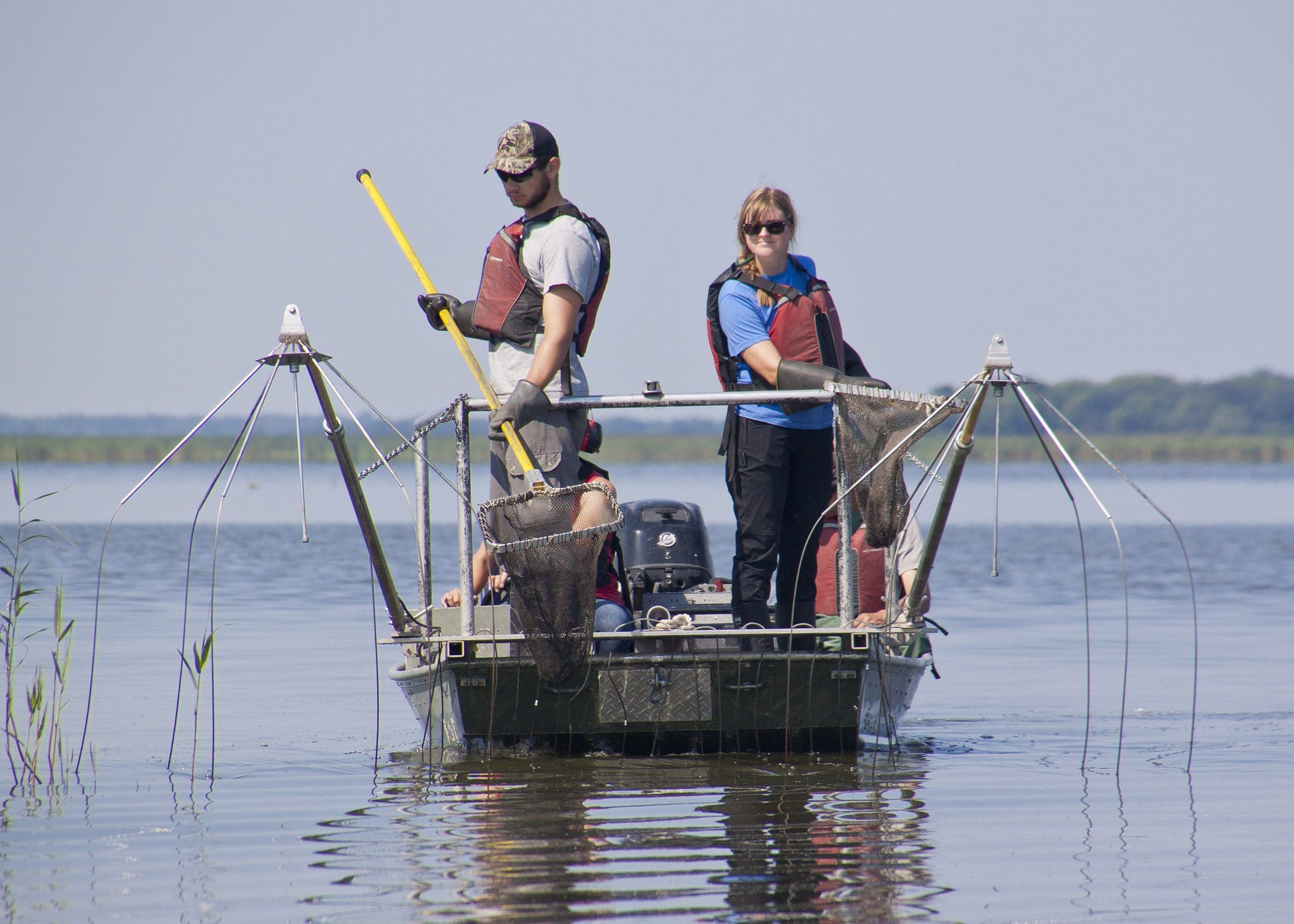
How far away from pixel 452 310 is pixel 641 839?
225 centimetres

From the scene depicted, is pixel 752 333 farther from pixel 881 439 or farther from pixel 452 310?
pixel 452 310

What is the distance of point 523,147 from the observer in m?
5.84

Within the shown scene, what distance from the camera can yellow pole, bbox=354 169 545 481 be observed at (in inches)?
221

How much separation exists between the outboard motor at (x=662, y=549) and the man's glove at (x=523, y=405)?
2.41 metres

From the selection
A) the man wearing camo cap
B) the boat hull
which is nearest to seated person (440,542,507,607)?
the boat hull

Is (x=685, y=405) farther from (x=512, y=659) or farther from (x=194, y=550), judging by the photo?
(x=194, y=550)

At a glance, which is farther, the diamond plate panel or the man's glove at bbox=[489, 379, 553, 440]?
the diamond plate panel

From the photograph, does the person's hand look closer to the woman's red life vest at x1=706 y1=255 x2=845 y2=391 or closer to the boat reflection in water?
the woman's red life vest at x1=706 y1=255 x2=845 y2=391

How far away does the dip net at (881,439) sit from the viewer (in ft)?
18.8

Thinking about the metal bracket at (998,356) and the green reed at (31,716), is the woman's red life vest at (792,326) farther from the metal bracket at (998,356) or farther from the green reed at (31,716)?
the green reed at (31,716)

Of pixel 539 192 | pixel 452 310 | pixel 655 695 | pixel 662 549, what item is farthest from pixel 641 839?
pixel 662 549

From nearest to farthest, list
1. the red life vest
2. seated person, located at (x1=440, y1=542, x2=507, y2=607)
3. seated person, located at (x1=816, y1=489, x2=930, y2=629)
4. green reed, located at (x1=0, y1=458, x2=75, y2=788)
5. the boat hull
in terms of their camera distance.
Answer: the red life vest
the boat hull
green reed, located at (x1=0, y1=458, x2=75, y2=788)
seated person, located at (x1=440, y1=542, x2=507, y2=607)
seated person, located at (x1=816, y1=489, x2=930, y2=629)

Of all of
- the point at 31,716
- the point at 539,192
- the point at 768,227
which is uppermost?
the point at 539,192

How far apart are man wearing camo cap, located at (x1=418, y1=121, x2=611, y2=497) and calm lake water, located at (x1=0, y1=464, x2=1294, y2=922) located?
1344mm
